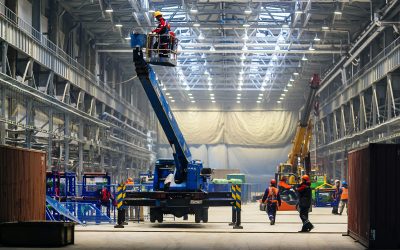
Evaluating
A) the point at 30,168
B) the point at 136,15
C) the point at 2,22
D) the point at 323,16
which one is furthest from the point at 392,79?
the point at 30,168

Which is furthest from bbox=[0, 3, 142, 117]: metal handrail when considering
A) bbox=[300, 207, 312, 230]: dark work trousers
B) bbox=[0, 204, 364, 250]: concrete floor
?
bbox=[300, 207, 312, 230]: dark work trousers

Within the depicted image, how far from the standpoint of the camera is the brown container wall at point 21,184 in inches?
774

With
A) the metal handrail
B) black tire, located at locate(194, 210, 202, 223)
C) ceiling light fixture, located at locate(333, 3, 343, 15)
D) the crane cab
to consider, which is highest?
ceiling light fixture, located at locate(333, 3, 343, 15)

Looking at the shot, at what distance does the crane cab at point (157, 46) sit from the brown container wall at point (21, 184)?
15.5 feet

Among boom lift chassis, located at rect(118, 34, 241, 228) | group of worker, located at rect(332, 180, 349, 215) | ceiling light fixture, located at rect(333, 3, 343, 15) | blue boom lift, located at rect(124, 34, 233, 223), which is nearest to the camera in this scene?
blue boom lift, located at rect(124, 34, 233, 223)

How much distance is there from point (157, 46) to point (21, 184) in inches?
255

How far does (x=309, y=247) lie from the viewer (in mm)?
19094

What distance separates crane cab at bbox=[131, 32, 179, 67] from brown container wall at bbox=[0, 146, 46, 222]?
15.5 feet

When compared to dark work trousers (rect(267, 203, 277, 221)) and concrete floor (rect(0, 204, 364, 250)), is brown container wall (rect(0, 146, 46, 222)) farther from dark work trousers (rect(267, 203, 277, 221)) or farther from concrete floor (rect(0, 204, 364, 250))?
dark work trousers (rect(267, 203, 277, 221))

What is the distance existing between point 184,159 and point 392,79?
61.6ft

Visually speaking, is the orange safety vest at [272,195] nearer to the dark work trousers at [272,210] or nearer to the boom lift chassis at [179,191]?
the dark work trousers at [272,210]

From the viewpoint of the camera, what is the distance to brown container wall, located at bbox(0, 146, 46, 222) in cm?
1966

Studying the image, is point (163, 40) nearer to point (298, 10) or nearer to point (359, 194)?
point (359, 194)

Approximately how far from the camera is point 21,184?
20859 mm
